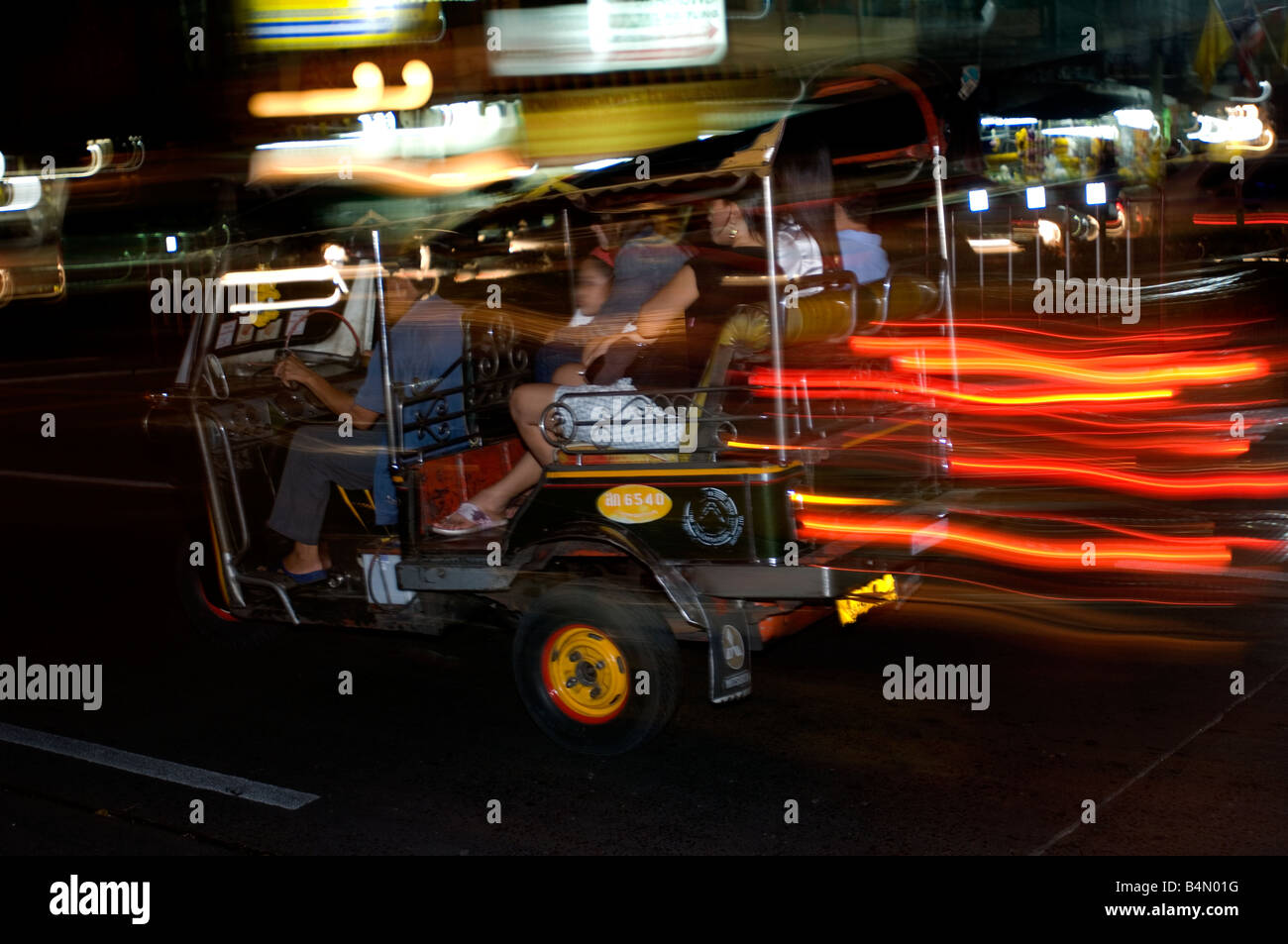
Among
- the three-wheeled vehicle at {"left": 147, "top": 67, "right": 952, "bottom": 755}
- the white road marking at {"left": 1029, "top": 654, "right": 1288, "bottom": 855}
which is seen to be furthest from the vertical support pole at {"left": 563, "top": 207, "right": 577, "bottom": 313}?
the white road marking at {"left": 1029, "top": 654, "right": 1288, "bottom": 855}

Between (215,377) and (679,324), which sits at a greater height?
(679,324)

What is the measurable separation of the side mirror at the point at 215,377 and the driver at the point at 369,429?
0.53 meters

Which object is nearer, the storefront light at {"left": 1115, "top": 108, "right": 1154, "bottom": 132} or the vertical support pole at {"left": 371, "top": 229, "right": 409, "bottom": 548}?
the vertical support pole at {"left": 371, "top": 229, "right": 409, "bottom": 548}

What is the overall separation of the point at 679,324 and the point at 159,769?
9.22 feet

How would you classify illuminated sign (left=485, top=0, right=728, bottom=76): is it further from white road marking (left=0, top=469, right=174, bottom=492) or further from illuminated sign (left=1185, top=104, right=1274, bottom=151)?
illuminated sign (left=1185, top=104, right=1274, bottom=151)

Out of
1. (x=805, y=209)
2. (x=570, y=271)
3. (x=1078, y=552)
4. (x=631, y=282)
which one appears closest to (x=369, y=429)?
(x=570, y=271)

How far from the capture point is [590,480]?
4.92m

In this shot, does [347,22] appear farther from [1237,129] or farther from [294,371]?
[1237,129]

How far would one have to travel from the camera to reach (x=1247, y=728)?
4.90 meters

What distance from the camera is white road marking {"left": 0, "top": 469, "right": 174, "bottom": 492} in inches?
476

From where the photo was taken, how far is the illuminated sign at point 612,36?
30.6 ft

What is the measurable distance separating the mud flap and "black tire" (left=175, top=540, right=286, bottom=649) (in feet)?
8.85

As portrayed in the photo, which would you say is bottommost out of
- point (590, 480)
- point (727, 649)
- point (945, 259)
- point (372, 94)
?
point (727, 649)

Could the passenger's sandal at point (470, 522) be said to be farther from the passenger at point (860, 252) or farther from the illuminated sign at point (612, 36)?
the illuminated sign at point (612, 36)
